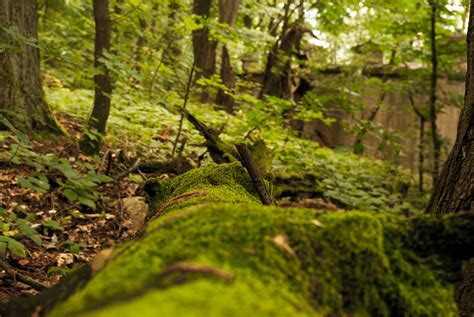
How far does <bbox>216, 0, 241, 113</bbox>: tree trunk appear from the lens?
34.2 feet

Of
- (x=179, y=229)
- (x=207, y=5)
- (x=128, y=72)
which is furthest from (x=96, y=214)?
(x=207, y=5)

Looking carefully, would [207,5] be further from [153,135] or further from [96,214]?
[96,214]

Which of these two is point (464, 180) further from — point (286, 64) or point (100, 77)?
point (286, 64)

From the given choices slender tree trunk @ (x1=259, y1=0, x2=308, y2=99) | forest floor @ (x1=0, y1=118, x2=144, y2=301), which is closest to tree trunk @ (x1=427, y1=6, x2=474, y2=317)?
forest floor @ (x1=0, y1=118, x2=144, y2=301)

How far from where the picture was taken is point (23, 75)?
5.76 metres

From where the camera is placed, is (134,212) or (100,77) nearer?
(134,212)

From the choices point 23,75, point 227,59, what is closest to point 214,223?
point 23,75

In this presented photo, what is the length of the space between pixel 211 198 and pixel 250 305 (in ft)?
3.55

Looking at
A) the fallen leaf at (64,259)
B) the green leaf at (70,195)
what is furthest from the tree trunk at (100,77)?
the green leaf at (70,195)

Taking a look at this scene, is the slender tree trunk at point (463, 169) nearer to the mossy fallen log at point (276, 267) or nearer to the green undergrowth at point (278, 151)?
the mossy fallen log at point (276, 267)

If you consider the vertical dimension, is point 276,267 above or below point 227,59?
below

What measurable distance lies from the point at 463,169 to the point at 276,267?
1.88 metres

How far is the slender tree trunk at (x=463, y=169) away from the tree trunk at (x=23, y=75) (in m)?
4.34

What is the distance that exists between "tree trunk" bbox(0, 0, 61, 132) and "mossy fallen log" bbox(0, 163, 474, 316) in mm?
4531
